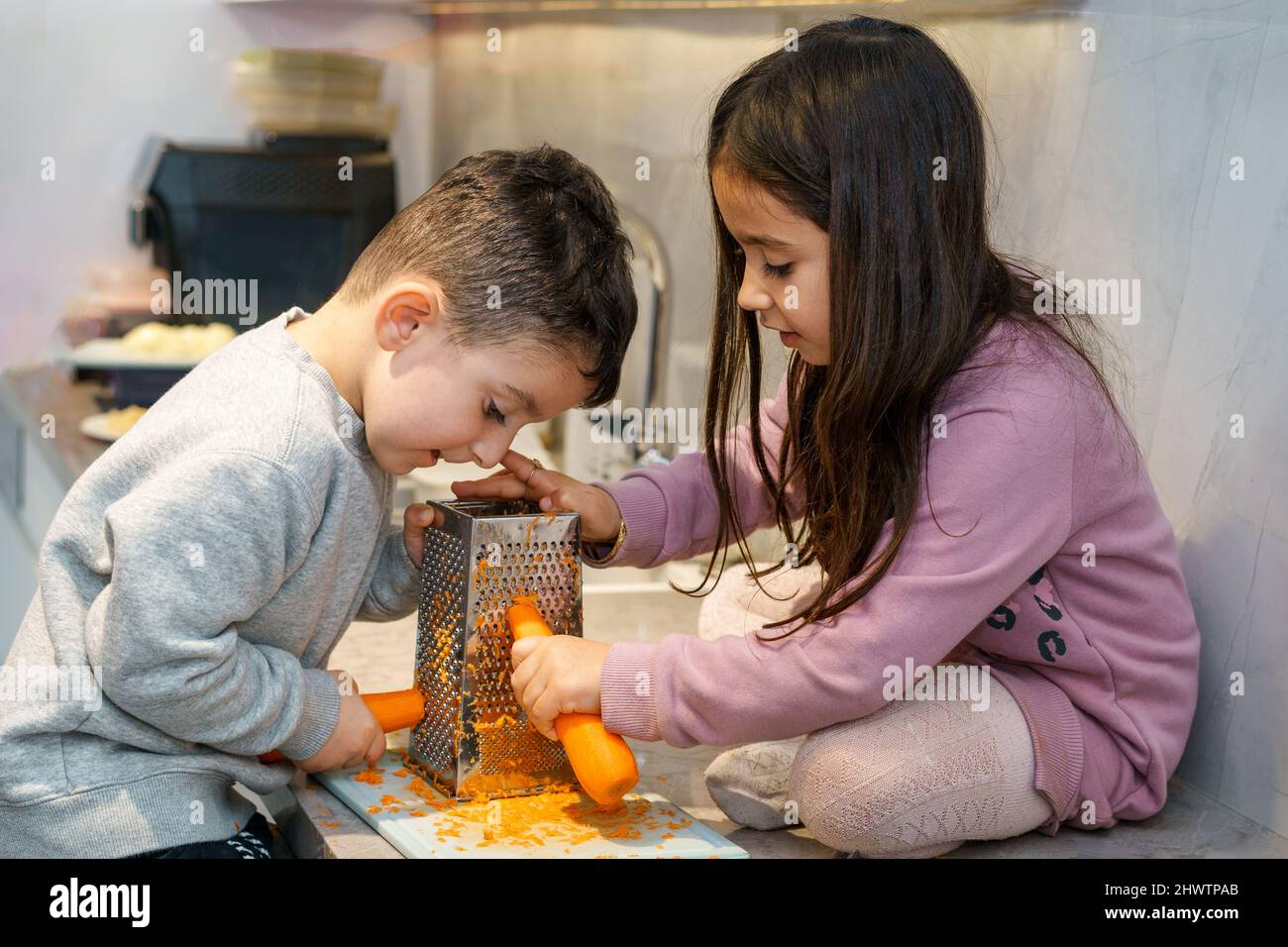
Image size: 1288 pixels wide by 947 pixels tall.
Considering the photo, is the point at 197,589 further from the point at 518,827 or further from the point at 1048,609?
the point at 1048,609

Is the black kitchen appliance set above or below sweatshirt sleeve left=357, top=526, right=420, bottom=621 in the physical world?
above

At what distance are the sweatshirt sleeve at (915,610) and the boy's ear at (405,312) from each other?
0.32m

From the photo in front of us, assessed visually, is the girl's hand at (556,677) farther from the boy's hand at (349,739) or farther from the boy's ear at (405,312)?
the boy's ear at (405,312)

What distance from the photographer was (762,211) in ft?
3.70

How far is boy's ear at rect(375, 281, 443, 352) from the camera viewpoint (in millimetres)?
1090

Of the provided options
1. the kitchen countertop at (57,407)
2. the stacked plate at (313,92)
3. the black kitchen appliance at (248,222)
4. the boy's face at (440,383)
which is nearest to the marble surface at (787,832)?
the boy's face at (440,383)

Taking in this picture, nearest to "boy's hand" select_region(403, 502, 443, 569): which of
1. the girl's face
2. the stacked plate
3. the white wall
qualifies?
the girl's face

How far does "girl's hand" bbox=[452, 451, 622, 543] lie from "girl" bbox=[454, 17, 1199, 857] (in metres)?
0.19

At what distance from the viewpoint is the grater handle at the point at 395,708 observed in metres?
1.19

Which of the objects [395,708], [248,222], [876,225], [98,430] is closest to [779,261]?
[876,225]

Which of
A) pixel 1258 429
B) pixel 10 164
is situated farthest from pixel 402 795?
pixel 10 164

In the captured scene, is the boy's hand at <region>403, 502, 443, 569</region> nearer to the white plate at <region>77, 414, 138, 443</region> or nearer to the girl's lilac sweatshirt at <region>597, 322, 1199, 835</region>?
the girl's lilac sweatshirt at <region>597, 322, 1199, 835</region>
